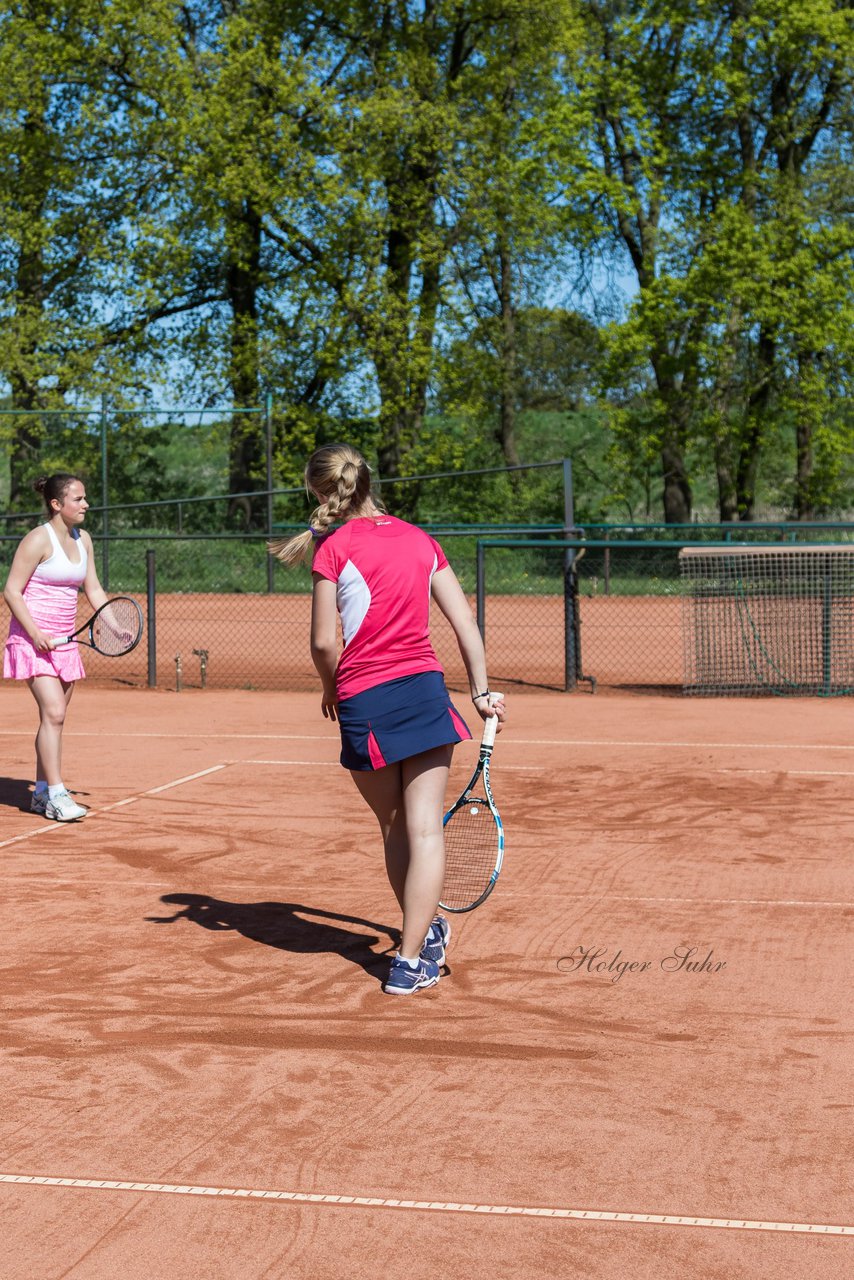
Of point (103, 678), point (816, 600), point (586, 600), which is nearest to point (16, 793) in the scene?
point (103, 678)

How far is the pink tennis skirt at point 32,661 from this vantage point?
805 cm

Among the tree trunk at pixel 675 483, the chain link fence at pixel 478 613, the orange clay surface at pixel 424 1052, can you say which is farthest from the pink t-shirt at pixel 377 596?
the tree trunk at pixel 675 483

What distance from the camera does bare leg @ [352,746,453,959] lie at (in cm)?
499

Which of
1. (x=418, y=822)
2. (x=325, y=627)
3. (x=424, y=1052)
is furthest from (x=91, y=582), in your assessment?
(x=424, y=1052)

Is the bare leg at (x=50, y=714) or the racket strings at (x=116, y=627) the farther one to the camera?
the racket strings at (x=116, y=627)

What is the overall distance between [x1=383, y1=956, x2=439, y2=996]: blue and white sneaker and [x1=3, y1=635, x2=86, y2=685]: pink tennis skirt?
→ 3.60m

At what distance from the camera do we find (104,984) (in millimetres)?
5156

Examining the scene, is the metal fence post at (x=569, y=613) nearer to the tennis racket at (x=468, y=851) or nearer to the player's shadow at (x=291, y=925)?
the player's shadow at (x=291, y=925)

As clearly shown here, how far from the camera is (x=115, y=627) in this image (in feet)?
27.8

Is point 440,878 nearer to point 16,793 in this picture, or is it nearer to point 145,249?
point 16,793

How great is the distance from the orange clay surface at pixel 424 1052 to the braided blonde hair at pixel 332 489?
1528 mm

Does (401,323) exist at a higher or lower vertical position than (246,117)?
lower

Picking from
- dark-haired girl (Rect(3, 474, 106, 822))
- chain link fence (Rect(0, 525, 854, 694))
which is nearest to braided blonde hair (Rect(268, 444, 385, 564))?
dark-haired girl (Rect(3, 474, 106, 822))

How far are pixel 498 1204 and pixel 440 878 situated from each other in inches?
67.7
